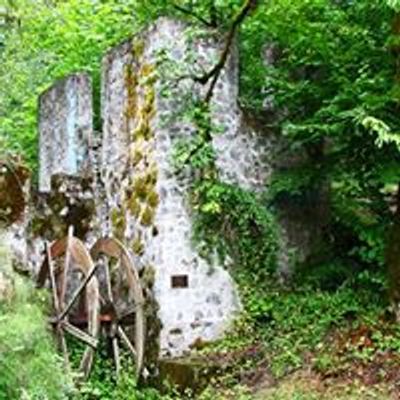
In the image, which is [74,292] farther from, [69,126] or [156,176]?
[69,126]

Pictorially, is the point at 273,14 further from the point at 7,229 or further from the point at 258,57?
the point at 7,229

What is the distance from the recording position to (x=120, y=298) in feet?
29.5

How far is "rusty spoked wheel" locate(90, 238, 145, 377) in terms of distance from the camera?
8273 millimetres

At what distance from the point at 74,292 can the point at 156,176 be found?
1683 millimetres

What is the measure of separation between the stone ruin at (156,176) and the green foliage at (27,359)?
7.19ft

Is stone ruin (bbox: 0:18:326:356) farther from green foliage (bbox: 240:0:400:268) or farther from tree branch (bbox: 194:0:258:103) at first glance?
green foliage (bbox: 240:0:400:268)

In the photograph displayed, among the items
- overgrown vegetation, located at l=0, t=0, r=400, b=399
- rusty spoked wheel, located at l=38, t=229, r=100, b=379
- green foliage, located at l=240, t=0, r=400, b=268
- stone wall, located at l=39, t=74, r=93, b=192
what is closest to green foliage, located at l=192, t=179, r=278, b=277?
overgrown vegetation, located at l=0, t=0, r=400, b=399

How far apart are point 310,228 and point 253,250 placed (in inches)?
37.0

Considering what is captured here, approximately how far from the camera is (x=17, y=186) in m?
8.59

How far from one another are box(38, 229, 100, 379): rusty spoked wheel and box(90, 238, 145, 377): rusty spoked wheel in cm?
23

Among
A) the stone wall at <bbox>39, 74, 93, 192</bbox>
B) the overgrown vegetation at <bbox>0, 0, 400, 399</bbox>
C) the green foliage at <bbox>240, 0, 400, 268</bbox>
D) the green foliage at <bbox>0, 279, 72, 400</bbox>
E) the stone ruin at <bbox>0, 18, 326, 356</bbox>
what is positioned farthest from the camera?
the stone wall at <bbox>39, 74, 93, 192</bbox>

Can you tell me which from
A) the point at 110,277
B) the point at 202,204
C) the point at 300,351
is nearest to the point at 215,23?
the point at 202,204

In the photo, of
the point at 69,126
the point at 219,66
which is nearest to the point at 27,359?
the point at 219,66

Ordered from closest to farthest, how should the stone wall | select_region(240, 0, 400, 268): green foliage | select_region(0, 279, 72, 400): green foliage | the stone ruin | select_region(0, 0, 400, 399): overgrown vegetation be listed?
select_region(0, 279, 72, 400): green foliage, select_region(0, 0, 400, 399): overgrown vegetation, select_region(240, 0, 400, 268): green foliage, the stone ruin, the stone wall
